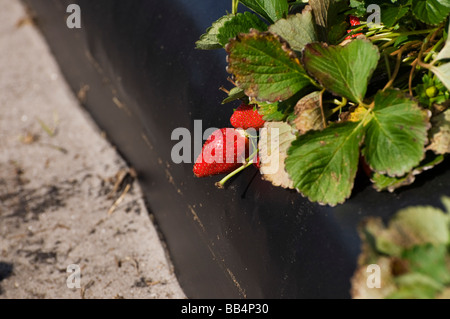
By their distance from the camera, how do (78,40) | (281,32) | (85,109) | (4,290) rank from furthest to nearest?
1. (85,109)
2. (78,40)
3. (4,290)
4. (281,32)

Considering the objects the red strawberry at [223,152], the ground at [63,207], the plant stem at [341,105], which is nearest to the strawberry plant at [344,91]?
the plant stem at [341,105]

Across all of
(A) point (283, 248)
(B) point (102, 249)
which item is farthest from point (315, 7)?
(B) point (102, 249)

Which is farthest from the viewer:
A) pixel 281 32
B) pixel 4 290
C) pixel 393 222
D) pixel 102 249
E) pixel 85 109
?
pixel 85 109

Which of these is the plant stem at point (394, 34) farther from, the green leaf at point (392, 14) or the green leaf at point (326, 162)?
the green leaf at point (326, 162)

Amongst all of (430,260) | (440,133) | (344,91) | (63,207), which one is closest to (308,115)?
(344,91)

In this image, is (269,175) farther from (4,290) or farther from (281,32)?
(4,290)

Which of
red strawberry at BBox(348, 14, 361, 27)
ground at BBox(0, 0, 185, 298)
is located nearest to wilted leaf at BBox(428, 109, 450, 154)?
red strawberry at BBox(348, 14, 361, 27)

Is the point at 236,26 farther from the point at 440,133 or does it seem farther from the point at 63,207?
the point at 63,207
